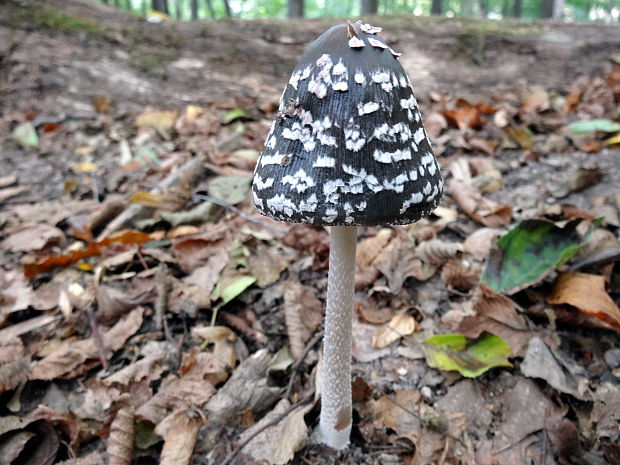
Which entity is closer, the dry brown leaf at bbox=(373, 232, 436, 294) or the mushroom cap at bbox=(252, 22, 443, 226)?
the mushroom cap at bbox=(252, 22, 443, 226)

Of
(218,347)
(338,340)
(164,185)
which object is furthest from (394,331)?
(164,185)

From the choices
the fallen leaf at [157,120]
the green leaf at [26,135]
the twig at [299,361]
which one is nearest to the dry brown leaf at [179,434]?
the twig at [299,361]

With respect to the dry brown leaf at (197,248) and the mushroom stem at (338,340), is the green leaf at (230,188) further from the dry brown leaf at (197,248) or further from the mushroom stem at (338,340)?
the mushroom stem at (338,340)

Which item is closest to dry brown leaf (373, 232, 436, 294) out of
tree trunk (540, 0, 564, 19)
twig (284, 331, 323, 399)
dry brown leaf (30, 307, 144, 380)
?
twig (284, 331, 323, 399)

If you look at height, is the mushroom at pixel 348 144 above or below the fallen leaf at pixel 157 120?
above

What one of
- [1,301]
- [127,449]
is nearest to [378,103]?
[127,449]

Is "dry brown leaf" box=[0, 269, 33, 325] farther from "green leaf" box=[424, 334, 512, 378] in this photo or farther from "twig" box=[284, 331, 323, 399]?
"green leaf" box=[424, 334, 512, 378]

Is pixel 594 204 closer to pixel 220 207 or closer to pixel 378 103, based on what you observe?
pixel 378 103
